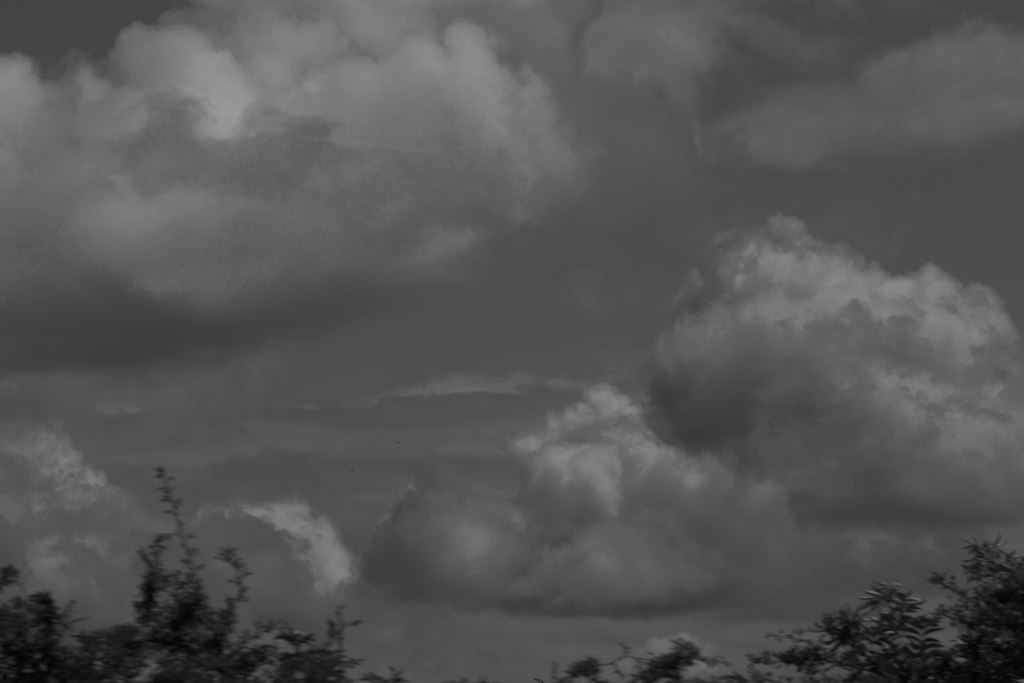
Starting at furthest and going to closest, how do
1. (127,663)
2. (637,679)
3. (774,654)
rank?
(774,654), (637,679), (127,663)

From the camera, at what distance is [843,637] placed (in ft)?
36.4

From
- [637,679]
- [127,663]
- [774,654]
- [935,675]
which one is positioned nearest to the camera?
[127,663]

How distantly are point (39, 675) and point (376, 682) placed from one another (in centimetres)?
216

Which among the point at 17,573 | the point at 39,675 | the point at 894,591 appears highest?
the point at 894,591

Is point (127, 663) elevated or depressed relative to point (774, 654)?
depressed

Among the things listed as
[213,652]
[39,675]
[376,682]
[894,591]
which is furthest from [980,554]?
[39,675]

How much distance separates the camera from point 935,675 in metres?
10.7

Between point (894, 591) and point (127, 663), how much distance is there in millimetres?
5984

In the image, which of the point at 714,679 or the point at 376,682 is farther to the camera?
the point at 714,679

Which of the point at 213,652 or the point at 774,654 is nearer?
the point at 213,652

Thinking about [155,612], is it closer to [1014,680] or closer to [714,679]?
[714,679]

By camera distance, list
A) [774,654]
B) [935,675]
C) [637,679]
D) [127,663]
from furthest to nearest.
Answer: [774,654], [935,675], [637,679], [127,663]

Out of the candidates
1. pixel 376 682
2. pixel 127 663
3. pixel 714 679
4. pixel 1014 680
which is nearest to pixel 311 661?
pixel 376 682

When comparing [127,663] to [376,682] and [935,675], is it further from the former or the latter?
[935,675]
